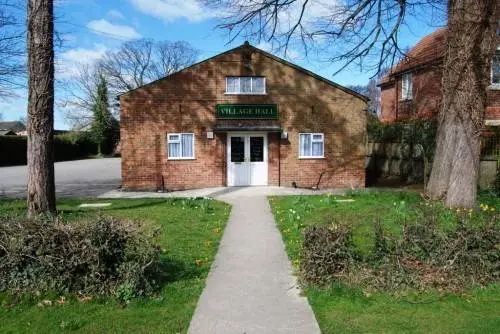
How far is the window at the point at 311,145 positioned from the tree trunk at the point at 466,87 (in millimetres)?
8796

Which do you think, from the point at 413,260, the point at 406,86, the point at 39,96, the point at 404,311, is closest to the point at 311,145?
the point at 406,86

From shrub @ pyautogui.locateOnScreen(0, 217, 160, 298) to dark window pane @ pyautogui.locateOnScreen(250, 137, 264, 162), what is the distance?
13.9 m

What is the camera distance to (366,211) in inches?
443

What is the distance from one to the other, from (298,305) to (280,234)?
4041 millimetres

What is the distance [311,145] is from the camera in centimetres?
1962

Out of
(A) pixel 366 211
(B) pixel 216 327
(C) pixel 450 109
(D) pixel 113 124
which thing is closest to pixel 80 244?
(B) pixel 216 327

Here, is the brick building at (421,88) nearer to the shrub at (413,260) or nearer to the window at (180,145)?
the window at (180,145)

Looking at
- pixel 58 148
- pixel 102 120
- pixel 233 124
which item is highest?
pixel 102 120

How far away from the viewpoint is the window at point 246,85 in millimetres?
19203

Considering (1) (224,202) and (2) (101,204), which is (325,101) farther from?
(2) (101,204)

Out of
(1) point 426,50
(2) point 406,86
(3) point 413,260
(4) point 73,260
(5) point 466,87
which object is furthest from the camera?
(2) point 406,86

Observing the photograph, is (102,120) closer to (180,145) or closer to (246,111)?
(180,145)

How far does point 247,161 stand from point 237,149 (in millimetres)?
644

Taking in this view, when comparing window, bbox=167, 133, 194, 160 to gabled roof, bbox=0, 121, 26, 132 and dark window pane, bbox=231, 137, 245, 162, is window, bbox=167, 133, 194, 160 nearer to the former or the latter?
dark window pane, bbox=231, 137, 245, 162
